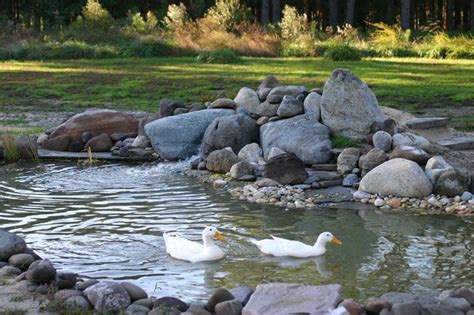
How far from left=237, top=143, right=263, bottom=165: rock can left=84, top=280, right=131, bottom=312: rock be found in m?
7.13

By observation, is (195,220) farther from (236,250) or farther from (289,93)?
(289,93)

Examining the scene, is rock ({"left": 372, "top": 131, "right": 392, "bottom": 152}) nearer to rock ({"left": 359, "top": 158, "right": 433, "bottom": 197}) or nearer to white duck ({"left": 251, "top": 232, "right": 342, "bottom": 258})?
rock ({"left": 359, "top": 158, "right": 433, "bottom": 197})

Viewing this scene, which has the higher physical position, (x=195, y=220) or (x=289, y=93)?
(x=289, y=93)

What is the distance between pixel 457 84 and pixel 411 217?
42.2 ft

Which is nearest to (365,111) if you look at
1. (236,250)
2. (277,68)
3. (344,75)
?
(344,75)

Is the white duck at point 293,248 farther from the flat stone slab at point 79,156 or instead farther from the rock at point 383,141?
the flat stone slab at point 79,156

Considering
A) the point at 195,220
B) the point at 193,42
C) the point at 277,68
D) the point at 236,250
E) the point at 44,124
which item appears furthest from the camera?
the point at 193,42

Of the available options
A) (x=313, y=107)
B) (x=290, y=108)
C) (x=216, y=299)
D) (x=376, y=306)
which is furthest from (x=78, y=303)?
(x=313, y=107)

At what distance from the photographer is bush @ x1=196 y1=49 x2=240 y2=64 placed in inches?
1216

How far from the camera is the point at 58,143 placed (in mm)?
16219

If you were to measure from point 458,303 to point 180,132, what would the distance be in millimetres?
9116

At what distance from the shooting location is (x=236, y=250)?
9.74 m

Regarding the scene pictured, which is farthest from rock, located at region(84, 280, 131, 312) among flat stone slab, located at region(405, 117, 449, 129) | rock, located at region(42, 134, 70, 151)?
rock, located at region(42, 134, 70, 151)

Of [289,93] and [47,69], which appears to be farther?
[47,69]
